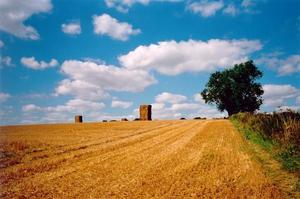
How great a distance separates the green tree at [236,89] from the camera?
233 feet

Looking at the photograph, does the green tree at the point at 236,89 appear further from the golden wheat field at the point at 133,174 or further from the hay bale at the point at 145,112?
the golden wheat field at the point at 133,174

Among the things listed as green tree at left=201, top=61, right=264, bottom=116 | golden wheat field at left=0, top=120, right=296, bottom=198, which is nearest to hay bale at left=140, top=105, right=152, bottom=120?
green tree at left=201, top=61, right=264, bottom=116

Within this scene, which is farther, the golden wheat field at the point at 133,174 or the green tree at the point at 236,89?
the green tree at the point at 236,89

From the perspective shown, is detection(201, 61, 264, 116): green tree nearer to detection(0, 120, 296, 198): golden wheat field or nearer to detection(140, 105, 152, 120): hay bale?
detection(140, 105, 152, 120): hay bale

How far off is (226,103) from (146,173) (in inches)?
2573

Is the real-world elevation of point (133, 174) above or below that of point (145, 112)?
below

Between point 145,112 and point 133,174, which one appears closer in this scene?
point 133,174

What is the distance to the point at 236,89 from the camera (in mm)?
71312

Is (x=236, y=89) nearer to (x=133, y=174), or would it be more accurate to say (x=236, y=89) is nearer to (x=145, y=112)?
(x=145, y=112)

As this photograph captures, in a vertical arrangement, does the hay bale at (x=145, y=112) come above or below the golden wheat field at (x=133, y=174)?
above

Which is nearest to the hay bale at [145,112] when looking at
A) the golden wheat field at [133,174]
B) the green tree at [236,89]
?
the green tree at [236,89]

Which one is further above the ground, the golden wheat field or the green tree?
the green tree

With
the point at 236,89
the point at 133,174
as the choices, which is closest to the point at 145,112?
the point at 236,89

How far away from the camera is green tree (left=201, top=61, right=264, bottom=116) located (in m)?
71.1
